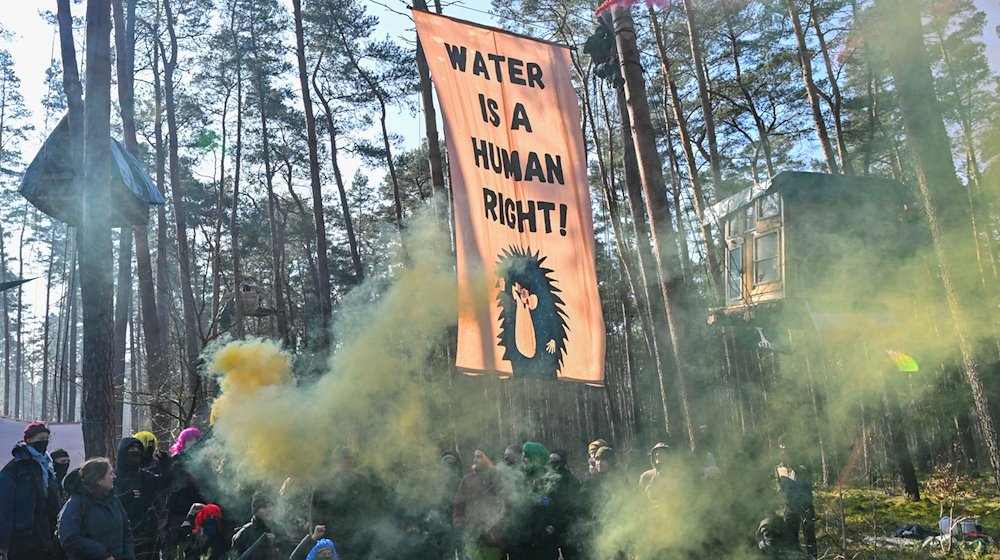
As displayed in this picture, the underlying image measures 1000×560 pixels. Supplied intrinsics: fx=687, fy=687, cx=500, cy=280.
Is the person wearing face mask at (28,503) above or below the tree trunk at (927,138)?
below

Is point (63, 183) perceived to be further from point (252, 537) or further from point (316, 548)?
point (316, 548)

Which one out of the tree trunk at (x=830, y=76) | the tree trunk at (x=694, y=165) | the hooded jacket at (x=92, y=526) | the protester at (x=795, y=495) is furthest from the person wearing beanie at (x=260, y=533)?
the tree trunk at (x=830, y=76)

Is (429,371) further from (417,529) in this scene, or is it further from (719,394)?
(719,394)

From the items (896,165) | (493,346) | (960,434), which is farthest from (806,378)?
(493,346)

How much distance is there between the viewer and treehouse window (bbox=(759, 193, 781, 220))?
1405 centimetres

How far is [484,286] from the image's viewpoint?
5984 millimetres

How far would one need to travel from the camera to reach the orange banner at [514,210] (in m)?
6.01

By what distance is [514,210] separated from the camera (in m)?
6.10

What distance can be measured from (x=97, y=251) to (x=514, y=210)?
5.34 meters

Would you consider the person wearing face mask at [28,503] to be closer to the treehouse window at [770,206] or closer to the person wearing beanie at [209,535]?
the person wearing beanie at [209,535]

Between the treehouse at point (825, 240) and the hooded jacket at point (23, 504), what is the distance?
12.2 meters

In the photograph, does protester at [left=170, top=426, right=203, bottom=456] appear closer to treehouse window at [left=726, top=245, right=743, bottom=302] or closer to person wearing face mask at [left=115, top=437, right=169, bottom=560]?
person wearing face mask at [left=115, top=437, right=169, bottom=560]

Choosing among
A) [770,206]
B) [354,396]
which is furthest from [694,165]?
[354,396]

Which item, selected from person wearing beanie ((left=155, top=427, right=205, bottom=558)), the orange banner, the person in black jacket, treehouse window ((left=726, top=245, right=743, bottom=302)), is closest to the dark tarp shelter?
person wearing beanie ((left=155, top=427, right=205, bottom=558))
